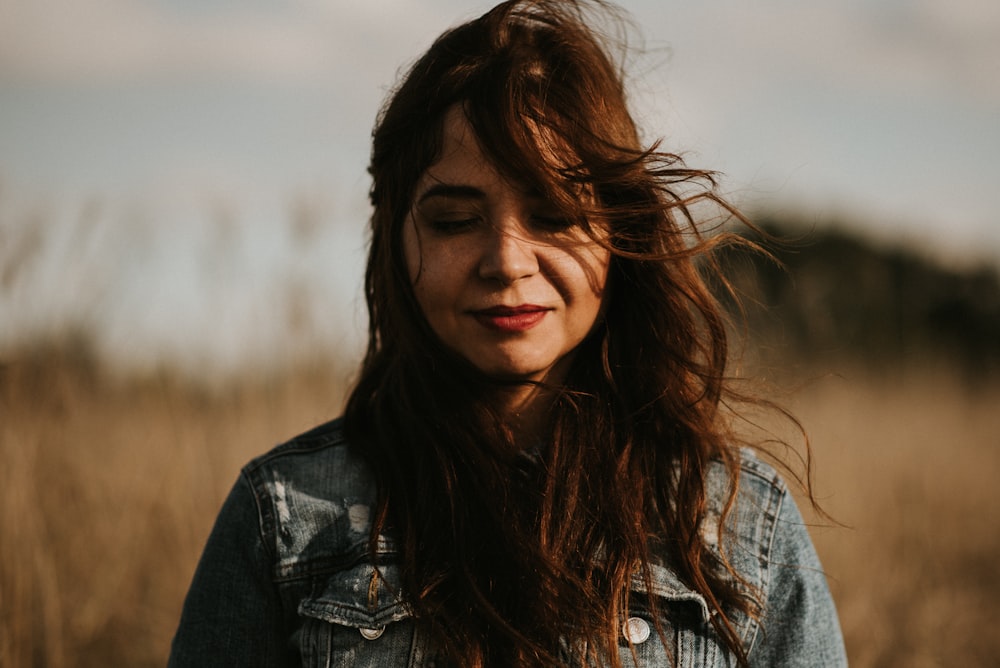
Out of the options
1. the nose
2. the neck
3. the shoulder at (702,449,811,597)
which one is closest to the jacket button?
the shoulder at (702,449,811,597)

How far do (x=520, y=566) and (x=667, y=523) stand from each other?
322 millimetres

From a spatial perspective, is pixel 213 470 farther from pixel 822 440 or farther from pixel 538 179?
pixel 822 440

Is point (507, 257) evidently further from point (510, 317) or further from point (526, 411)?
point (526, 411)

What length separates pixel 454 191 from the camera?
141 cm

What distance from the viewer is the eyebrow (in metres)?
1.40

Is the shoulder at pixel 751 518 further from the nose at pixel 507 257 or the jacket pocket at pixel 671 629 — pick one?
the nose at pixel 507 257

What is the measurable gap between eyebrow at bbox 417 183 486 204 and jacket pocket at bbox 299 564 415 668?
2.19 ft

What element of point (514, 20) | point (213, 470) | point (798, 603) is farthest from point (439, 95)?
point (213, 470)

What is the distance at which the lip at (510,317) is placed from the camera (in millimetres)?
1399

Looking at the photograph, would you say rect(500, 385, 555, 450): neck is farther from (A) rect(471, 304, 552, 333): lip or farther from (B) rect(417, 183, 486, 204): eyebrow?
(B) rect(417, 183, 486, 204): eyebrow

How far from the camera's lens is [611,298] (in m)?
1.64

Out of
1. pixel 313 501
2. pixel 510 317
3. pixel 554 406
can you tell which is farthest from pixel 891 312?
pixel 313 501

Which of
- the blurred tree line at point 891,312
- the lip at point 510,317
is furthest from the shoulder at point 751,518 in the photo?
the blurred tree line at point 891,312

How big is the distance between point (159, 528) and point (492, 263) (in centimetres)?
237
